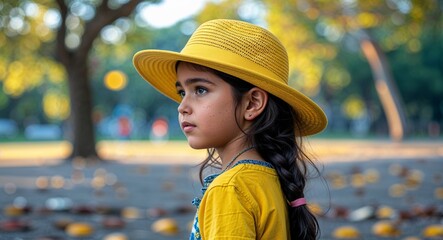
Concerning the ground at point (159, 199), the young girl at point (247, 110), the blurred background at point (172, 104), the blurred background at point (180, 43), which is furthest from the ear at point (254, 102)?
the blurred background at point (180, 43)

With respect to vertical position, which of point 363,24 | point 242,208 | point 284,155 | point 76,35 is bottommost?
point 242,208

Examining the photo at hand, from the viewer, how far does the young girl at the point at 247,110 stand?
2303 mm

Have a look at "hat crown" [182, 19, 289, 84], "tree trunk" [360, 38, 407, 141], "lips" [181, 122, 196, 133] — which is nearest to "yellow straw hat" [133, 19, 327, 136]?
"hat crown" [182, 19, 289, 84]

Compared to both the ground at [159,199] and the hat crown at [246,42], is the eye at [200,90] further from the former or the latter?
the ground at [159,199]

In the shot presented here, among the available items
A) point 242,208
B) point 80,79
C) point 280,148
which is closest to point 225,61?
point 280,148

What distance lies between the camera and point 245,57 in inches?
94.5

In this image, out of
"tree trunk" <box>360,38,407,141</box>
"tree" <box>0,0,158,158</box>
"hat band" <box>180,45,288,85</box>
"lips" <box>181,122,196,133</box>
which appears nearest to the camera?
"hat band" <box>180,45,288,85</box>

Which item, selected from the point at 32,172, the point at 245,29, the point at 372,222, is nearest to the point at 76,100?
the point at 32,172

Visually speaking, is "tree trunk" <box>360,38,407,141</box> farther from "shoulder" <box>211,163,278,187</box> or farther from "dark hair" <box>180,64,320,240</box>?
"shoulder" <box>211,163,278,187</box>

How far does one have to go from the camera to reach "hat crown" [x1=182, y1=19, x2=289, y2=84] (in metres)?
2.41

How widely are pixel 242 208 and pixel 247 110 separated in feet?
1.40

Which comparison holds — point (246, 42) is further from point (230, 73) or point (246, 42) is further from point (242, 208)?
point (242, 208)

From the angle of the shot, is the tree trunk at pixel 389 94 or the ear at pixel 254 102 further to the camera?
the tree trunk at pixel 389 94

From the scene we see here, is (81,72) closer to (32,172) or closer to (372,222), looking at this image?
(32,172)
